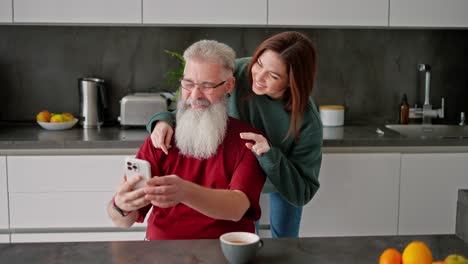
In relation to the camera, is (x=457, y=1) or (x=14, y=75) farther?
(x=14, y=75)

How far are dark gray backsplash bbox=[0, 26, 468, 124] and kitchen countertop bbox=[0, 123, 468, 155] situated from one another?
1.19ft

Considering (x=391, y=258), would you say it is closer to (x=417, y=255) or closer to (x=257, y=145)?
(x=417, y=255)

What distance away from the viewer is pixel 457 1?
3305 mm

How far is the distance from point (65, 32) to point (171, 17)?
725 mm

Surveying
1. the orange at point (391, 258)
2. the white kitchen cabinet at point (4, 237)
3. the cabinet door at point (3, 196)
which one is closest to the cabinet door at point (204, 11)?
the cabinet door at point (3, 196)

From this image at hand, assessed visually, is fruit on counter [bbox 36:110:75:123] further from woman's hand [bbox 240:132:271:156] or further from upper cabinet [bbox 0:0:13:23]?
woman's hand [bbox 240:132:271:156]

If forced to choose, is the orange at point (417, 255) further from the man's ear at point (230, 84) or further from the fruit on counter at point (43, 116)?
the fruit on counter at point (43, 116)

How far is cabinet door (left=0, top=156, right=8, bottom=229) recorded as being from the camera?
2975 mm

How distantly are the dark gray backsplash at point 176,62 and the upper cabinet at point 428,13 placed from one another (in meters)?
0.36

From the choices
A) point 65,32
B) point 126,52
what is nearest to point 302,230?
point 126,52

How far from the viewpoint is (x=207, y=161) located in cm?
209

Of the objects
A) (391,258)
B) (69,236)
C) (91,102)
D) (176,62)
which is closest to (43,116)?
(91,102)

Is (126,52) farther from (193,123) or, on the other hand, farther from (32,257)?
(32,257)

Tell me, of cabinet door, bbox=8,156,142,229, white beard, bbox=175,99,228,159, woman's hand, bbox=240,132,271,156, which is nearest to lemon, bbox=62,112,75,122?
cabinet door, bbox=8,156,142,229
